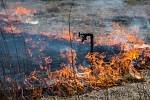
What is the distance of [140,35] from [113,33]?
3.74ft

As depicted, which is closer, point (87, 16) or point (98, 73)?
point (98, 73)

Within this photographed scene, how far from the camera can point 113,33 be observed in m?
18.2

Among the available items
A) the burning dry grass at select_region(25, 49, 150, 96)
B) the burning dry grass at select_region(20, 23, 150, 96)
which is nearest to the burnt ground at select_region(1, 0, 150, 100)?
the burning dry grass at select_region(20, 23, 150, 96)

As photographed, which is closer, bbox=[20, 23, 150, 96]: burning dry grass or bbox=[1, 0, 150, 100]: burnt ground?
bbox=[20, 23, 150, 96]: burning dry grass

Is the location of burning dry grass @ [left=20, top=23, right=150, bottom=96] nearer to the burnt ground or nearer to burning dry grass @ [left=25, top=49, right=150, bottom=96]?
burning dry grass @ [left=25, top=49, right=150, bottom=96]

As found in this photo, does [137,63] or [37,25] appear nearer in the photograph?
[137,63]

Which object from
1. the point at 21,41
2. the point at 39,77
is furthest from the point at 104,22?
the point at 39,77

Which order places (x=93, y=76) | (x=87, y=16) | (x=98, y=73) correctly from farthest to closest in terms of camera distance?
(x=87, y=16), (x=98, y=73), (x=93, y=76)

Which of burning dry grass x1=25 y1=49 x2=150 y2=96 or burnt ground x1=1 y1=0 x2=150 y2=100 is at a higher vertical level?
burnt ground x1=1 y1=0 x2=150 y2=100

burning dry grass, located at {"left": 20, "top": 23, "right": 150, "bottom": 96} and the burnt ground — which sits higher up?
the burnt ground

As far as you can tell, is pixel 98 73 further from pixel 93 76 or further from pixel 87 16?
pixel 87 16

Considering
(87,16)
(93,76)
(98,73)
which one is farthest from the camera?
(87,16)

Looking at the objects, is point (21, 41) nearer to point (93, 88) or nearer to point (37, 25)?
point (37, 25)

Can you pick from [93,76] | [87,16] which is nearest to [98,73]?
[93,76]
